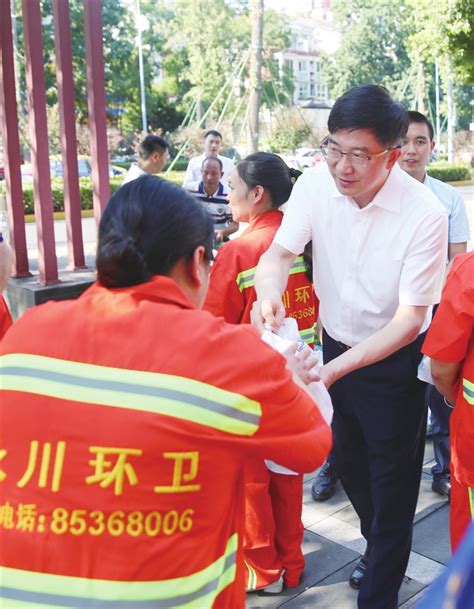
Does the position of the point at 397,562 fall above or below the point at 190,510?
below

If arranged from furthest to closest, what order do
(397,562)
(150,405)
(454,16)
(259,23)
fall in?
(259,23)
(454,16)
(397,562)
(150,405)

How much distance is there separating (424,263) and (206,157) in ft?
16.3

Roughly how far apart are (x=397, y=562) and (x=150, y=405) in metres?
1.70

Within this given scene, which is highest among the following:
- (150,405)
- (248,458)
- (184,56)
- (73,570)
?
(184,56)

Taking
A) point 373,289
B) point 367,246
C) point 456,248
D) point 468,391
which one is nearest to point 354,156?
point 367,246

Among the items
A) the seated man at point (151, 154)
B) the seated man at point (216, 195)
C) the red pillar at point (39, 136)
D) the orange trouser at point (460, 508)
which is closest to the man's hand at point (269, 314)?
the orange trouser at point (460, 508)

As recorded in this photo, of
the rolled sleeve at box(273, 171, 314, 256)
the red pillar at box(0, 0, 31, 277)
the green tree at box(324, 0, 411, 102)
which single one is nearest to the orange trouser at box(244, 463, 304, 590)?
the rolled sleeve at box(273, 171, 314, 256)

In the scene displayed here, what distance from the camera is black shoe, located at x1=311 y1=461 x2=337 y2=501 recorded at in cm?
368

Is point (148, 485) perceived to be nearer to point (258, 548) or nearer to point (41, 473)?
point (41, 473)

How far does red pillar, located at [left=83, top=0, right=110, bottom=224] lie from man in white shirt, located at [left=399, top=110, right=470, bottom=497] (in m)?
2.89

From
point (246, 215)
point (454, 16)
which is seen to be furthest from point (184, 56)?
point (246, 215)

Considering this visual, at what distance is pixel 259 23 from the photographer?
18547 mm

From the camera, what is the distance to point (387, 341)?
7.44 ft

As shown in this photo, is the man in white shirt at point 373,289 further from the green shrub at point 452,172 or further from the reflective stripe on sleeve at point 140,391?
the green shrub at point 452,172
